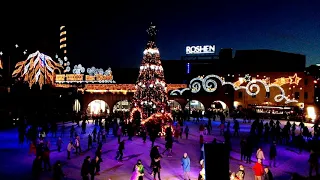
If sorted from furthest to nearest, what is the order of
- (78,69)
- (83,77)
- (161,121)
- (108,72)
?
(108,72) → (83,77) → (78,69) → (161,121)

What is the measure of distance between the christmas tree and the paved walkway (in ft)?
10.2

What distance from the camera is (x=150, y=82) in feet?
86.2

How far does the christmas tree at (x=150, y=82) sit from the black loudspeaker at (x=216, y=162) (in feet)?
63.8

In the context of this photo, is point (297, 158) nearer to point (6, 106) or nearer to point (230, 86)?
point (6, 106)

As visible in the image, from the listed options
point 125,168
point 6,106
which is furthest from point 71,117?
point 125,168

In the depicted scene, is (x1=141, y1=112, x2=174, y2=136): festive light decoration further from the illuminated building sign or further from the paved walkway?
the illuminated building sign

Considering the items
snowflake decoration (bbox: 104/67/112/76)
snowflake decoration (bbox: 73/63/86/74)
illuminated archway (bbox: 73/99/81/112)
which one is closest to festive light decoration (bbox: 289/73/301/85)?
snowflake decoration (bbox: 104/67/112/76)

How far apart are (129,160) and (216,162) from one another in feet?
36.8

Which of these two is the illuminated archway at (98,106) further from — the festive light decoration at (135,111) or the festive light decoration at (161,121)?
the festive light decoration at (161,121)

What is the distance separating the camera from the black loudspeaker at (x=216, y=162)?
645 centimetres

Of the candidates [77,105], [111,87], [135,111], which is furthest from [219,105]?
[135,111]

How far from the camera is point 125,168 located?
15438 mm

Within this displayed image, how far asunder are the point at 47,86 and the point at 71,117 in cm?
837

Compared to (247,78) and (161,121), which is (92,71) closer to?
(247,78)
